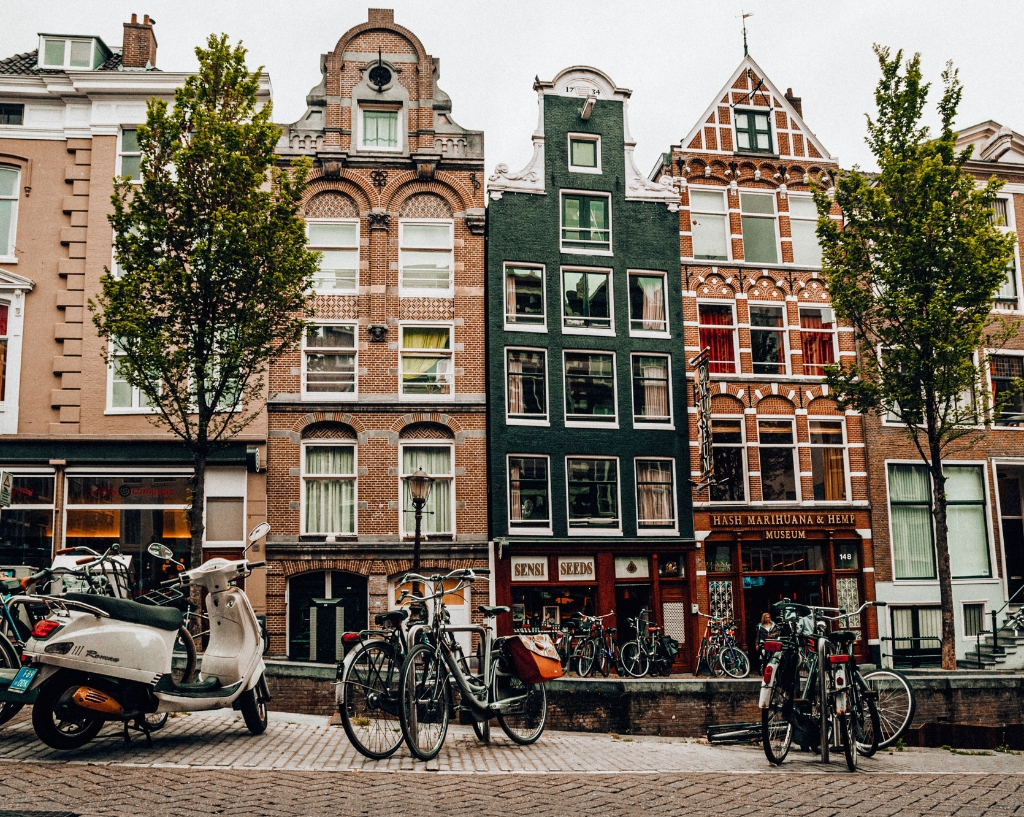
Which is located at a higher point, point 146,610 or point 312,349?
point 312,349

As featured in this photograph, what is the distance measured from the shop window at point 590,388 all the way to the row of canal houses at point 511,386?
0.06 m

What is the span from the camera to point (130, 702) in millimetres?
7547

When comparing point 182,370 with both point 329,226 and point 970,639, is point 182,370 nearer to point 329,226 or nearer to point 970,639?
point 329,226

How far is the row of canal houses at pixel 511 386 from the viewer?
2159 cm

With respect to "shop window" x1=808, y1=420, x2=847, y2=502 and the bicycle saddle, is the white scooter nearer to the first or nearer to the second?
the bicycle saddle

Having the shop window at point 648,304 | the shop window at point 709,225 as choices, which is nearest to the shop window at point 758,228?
the shop window at point 709,225

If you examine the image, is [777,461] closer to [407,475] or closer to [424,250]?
[407,475]

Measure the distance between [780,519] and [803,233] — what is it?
8192 millimetres

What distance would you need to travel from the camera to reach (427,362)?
2356 cm

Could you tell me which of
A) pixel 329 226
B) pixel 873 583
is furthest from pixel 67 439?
pixel 873 583

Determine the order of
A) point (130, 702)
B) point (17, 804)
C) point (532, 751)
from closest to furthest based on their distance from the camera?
1. point (17, 804)
2. point (130, 702)
3. point (532, 751)

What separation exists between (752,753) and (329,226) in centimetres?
1798

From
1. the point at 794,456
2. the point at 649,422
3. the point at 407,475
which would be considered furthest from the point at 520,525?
the point at 794,456

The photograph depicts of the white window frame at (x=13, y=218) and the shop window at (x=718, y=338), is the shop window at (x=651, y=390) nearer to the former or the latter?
the shop window at (x=718, y=338)
